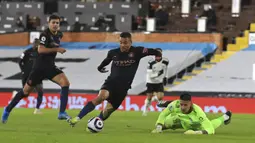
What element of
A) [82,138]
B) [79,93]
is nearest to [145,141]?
[82,138]

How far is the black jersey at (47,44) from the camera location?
15516 millimetres

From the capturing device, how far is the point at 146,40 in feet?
117

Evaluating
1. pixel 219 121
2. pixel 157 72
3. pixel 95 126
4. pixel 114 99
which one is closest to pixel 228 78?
pixel 157 72

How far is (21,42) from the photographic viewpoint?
38.6 m

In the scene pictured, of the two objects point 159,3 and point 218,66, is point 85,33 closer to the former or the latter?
point 159,3

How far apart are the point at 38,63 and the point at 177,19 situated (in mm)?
21080

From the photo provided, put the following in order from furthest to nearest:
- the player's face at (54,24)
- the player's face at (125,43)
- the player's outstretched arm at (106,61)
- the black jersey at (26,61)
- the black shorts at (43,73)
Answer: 1. the black jersey at (26,61)
2. the black shorts at (43,73)
3. the player's face at (54,24)
4. the player's outstretched arm at (106,61)
5. the player's face at (125,43)

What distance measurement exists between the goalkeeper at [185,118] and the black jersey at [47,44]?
303 cm

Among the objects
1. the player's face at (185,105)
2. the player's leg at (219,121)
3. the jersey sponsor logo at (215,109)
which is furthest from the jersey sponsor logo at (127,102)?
the player's face at (185,105)

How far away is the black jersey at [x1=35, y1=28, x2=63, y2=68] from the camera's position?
50.9 ft

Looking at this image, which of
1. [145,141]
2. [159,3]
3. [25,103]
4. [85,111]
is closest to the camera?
[145,141]

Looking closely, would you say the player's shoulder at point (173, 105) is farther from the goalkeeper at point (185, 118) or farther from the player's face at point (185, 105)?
the player's face at point (185, 105)

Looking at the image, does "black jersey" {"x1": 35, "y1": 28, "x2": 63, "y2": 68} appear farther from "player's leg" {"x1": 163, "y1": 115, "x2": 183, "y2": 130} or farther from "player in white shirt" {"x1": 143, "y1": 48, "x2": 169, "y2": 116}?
"player in white shirt" {"x1": 143, "y1": 48, "x2": 169, "y2": 116}

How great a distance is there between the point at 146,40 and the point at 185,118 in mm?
21968
